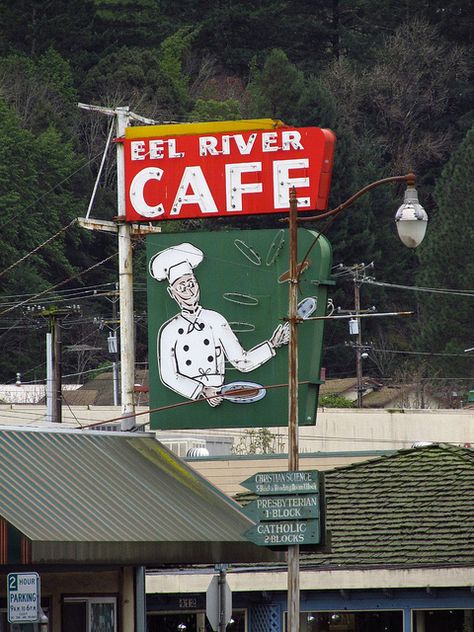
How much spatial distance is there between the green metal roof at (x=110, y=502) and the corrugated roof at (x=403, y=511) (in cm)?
292

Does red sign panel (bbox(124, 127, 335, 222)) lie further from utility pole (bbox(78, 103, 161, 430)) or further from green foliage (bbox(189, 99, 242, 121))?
green foliage (bbox(189, 99, 242, 121))

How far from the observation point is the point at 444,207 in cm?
9656

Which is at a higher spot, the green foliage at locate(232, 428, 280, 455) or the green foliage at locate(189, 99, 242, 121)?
the green foliage at locate(189, 99, 242, 121)

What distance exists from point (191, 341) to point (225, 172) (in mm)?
2865

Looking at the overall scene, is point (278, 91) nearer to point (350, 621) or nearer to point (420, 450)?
point (420, 450)

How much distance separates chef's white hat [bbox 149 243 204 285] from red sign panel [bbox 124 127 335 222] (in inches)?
22.4

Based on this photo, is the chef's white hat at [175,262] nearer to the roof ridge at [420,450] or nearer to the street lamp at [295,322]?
the roof ridge at [420,450]

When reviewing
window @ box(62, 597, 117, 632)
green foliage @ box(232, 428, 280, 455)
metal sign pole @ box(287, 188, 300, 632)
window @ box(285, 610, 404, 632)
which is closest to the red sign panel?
metal sign pole @ box(287, 188, 300, 632)

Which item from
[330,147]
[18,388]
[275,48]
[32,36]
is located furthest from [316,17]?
[330,147]

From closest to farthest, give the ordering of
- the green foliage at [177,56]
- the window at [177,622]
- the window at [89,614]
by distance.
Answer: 1. the window at [89,614]
2. the window at [177,622]
3. the green foliage at [177,56]

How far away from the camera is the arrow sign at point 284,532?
69.9 ft

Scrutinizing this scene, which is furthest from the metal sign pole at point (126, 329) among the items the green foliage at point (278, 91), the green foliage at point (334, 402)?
the green foliage at point (278, 91)

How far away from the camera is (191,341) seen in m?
28.3

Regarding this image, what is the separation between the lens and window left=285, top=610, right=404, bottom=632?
28.1 m
